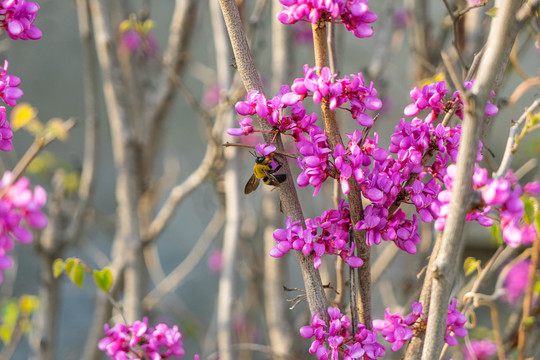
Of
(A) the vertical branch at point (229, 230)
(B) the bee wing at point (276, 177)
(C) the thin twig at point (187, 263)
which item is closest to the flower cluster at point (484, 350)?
(A) the vertical branch at point (229, 230)

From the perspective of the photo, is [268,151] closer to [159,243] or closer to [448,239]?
[448,239]

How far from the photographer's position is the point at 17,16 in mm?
734

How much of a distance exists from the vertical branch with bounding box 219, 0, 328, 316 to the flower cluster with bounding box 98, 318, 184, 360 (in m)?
0.24

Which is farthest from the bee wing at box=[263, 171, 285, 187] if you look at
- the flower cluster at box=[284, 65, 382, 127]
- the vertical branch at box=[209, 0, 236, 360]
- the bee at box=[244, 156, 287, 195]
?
the vertical branch at box=[209, 0, 236, 360]

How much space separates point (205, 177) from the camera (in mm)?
1673

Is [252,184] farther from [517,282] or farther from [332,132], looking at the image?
[517,282]

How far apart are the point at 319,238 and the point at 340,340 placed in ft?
0.44

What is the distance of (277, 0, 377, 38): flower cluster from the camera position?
0.62 m

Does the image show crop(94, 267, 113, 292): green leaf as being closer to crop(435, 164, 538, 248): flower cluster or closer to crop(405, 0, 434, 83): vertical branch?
crop(435, 164, 538, 248): flower cluster

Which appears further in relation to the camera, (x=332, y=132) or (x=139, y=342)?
(x=139, y=342)

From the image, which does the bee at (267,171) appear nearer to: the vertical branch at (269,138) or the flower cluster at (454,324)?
the vertical branch at (269,138)

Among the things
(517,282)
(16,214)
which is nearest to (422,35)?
(517,282)

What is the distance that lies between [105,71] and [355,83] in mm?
1298

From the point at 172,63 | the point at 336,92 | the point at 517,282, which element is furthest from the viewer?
the point at 517,282
